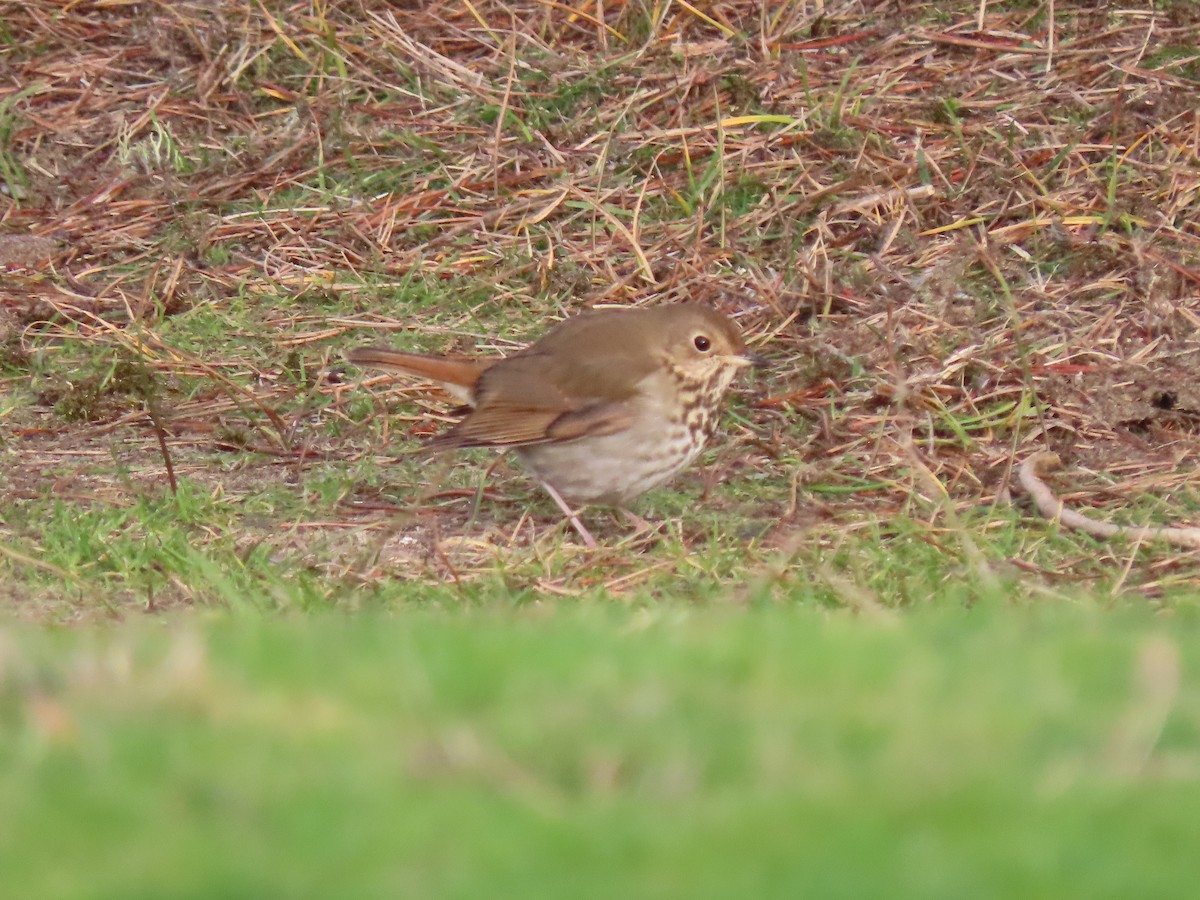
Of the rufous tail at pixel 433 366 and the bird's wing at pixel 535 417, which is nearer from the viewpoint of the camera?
the bird's wing at pixel 535 417

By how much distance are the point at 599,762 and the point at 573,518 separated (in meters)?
3.84

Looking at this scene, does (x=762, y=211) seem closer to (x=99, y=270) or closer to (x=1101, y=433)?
(x=1101, y=433)

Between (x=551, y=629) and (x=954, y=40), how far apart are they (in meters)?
7.00

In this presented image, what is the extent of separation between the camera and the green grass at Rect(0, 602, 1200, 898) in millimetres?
2930

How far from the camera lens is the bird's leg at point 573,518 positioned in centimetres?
709

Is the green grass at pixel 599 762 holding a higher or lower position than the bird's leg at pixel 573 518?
higher

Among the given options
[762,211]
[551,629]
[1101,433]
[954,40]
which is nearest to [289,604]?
[551,629]

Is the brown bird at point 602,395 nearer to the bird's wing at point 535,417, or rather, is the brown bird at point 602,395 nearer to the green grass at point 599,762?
the bird's wing at point 535,417

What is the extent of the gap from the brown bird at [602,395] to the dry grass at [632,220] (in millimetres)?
502

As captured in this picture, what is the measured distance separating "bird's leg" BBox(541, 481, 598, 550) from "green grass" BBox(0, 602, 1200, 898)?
272cm

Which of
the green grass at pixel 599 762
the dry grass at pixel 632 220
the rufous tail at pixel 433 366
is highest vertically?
the green grass at pixel 599 762

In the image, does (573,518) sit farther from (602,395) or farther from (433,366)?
(433,366)

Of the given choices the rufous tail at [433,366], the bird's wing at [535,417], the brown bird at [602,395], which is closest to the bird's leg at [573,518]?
the brown bird at [602,395]

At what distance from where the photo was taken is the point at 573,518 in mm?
7195
